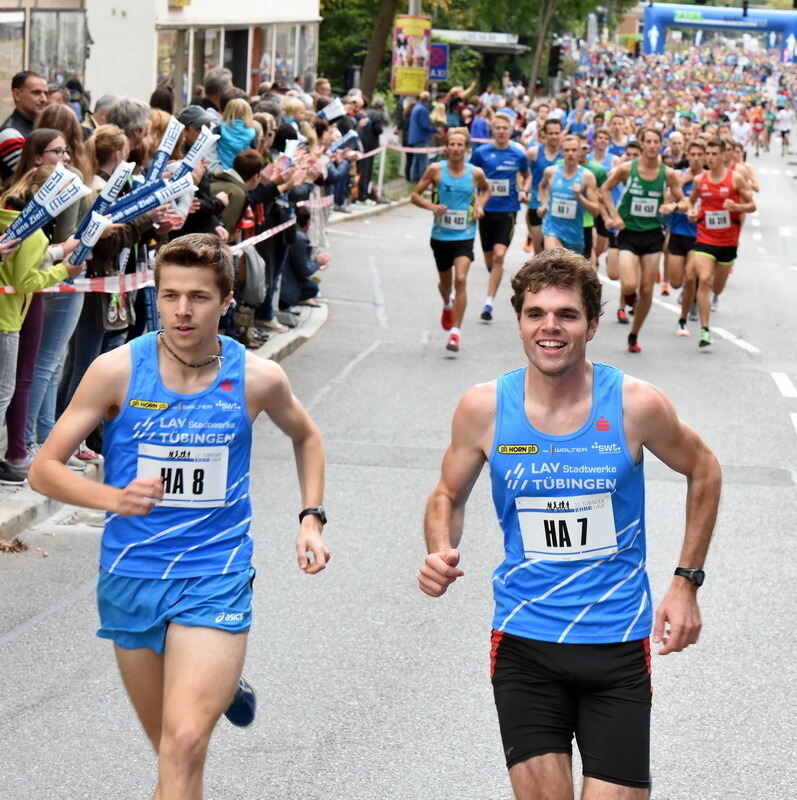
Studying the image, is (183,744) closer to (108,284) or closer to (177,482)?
(177,482)

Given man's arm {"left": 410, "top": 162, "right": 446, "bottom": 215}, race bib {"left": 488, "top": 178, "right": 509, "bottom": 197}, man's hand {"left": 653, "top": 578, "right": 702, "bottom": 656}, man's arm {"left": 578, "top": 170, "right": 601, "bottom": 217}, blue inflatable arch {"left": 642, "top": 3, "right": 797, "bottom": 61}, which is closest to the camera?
man's hand {"left": 653, "top": 578, "right": 702, "bottom": 656}

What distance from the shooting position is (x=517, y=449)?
14.3 ft

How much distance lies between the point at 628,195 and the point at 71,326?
753cm

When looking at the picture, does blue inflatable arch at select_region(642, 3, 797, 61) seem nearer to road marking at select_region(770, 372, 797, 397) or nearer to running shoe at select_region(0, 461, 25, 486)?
road marking at select_region(770, 372, 797, 397)

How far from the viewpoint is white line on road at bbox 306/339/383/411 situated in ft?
40.9


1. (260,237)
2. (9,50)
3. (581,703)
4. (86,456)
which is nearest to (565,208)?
(260,237)

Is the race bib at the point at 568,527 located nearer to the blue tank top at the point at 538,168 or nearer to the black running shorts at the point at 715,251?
the black running shorts at the point at 715,251

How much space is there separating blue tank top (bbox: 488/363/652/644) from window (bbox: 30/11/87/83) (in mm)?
15485

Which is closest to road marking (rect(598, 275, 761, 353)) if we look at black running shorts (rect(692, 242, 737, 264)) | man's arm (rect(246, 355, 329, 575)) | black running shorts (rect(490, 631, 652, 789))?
black running shorts (rect(692, 242, 737, 264))

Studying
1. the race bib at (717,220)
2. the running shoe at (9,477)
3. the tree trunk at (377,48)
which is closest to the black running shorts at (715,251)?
the race bib at (717,220)

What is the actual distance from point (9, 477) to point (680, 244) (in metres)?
9.64

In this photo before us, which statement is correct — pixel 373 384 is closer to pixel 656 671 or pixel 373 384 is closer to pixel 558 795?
pixel 656 671

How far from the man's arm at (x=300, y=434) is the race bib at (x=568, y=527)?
61cm

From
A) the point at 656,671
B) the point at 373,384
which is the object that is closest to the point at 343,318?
the point at 373,384
